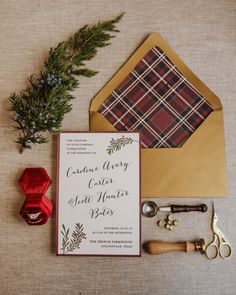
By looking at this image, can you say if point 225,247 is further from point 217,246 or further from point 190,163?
point 190,163

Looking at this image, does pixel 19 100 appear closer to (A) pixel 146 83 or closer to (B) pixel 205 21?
(A) pixel 146 83

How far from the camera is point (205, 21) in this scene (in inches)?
37.4

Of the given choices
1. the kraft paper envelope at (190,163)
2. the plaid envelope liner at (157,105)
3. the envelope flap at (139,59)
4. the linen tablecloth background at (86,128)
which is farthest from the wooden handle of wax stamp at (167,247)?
the envelope flap at (139,59)

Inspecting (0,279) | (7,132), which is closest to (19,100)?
(7,132)

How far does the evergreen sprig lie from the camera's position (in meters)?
0.87

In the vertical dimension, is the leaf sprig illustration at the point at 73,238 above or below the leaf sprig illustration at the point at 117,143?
below

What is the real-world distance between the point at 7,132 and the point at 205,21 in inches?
25.8

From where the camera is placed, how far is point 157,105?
92 cm

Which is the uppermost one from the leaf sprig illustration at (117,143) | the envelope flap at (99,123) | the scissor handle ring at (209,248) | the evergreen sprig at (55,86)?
the evergreen sprig at (55,86)

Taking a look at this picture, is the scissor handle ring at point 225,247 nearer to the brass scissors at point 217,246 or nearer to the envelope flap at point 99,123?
the brass scissors at point 217,246

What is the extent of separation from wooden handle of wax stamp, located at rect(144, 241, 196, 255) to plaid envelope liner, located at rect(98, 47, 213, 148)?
26 centimetres

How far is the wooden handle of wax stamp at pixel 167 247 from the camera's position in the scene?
84 cm

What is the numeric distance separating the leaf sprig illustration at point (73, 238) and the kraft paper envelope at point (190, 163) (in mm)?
196

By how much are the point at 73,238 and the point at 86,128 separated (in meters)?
0.30
